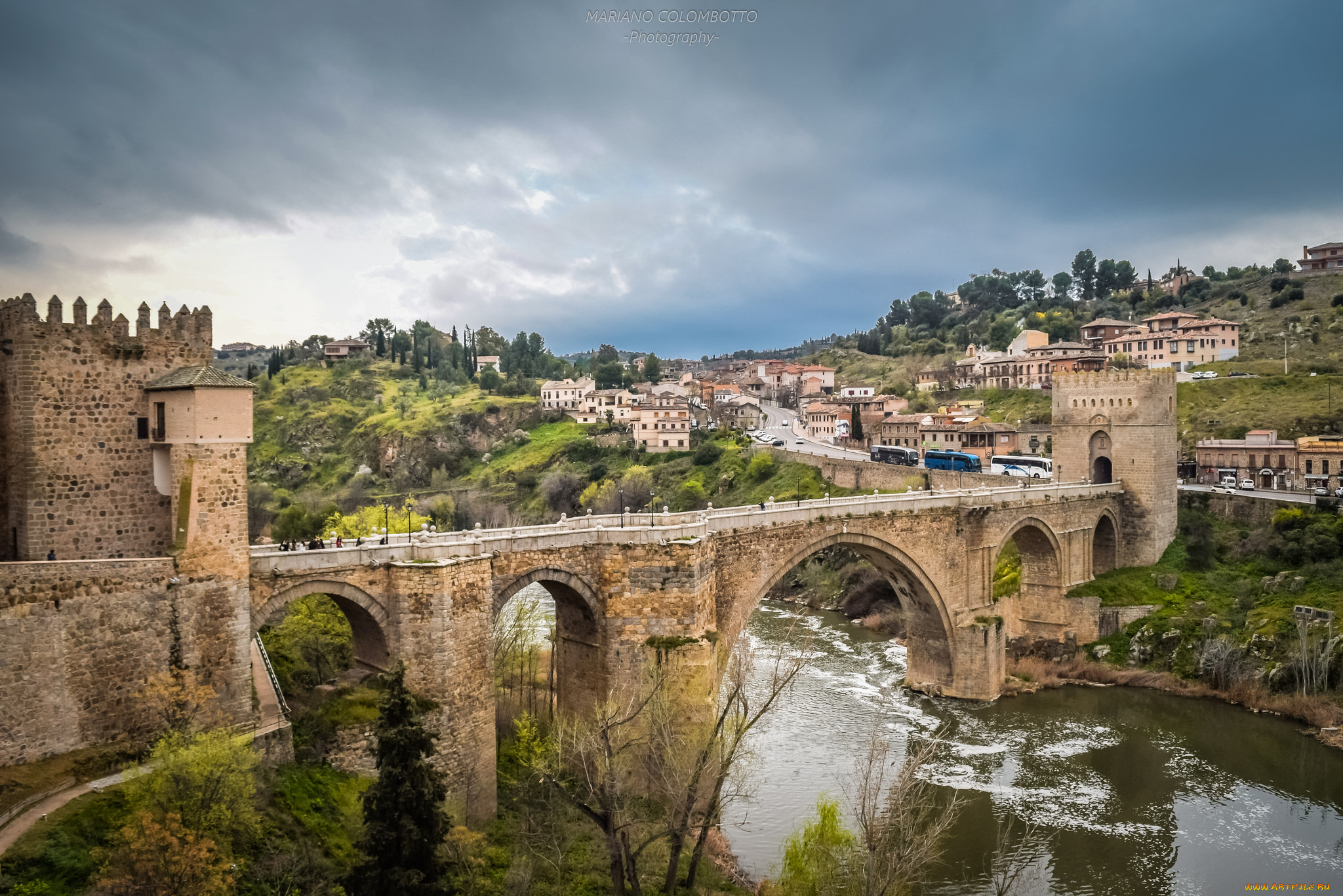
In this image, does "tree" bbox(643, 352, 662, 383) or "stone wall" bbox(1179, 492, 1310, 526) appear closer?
"stone wall" bbox(1179, 492, 1310, 526)

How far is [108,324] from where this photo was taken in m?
14.2

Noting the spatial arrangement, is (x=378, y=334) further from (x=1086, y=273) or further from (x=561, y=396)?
(x=1086, y=273)

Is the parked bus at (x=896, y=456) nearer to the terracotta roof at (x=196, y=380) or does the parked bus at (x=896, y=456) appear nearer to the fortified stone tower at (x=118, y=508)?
the terracotta roof at (x=196, y=380)

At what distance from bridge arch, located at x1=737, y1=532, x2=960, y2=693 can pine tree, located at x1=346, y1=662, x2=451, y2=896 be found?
612 inches

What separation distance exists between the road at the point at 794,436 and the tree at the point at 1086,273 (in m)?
39.8

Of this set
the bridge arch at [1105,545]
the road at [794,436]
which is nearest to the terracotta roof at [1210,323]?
the road at [794,436]

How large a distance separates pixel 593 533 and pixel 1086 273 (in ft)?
338

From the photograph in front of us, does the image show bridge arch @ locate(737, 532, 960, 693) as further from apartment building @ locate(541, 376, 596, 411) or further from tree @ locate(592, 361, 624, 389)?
tree @ locate(592, 361, 624, 389)

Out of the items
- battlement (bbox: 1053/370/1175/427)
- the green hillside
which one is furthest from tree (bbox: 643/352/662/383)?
battlement (bbox: 1053/370/1175/427)

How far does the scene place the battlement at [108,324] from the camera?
13.6 meters

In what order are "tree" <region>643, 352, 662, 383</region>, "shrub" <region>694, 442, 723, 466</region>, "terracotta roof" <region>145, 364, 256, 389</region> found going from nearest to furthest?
"terracotta roof" <region>145, 364, 256, 389</region> < "shrub" <region>694, 442, 723, 466</region> < "tree" <region>643, 352, 662, 383</region>

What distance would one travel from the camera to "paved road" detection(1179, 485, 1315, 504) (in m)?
34.8

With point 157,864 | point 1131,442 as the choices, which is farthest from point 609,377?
point 157,864

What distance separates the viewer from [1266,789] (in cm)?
2316
